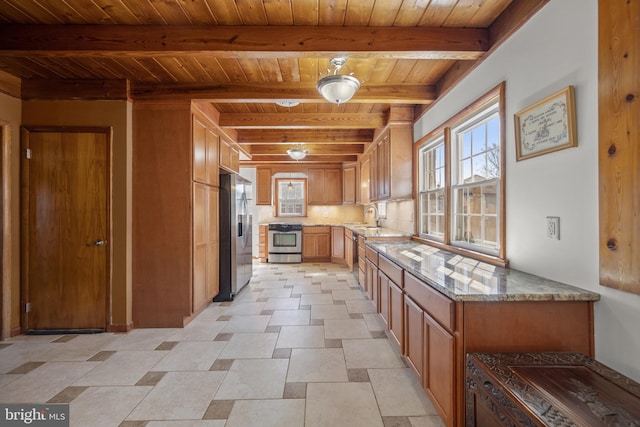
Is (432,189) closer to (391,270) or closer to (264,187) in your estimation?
(391,270)

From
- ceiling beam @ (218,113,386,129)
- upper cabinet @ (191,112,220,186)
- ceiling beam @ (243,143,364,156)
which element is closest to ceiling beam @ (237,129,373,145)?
ceiling beam @ (243,143,364,156)

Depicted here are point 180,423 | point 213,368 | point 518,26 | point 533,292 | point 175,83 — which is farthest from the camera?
point 175,83

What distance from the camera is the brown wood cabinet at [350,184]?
263 inches

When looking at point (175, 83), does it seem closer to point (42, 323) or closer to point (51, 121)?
point (51, 121)

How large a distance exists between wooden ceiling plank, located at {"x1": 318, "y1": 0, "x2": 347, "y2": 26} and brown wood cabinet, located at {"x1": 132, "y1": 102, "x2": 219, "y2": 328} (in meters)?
1.79

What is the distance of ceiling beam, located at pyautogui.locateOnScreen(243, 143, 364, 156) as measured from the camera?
5781mm

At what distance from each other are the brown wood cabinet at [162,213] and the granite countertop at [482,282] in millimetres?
2285

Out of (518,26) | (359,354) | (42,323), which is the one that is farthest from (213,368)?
(518,26)

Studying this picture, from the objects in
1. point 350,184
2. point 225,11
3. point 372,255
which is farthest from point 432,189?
point 350,184

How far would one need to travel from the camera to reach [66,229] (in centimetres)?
289

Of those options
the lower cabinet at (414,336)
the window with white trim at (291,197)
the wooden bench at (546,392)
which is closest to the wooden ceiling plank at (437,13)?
the lower cabinet at (414,336)

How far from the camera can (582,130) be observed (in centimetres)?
141

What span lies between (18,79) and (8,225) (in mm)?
1462

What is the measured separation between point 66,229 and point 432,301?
3.47 m
